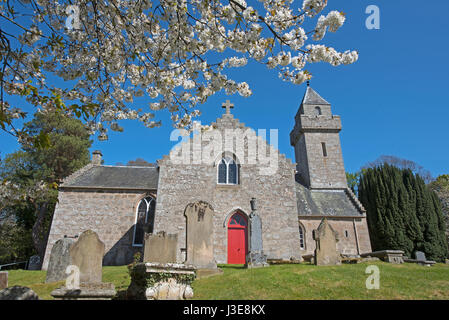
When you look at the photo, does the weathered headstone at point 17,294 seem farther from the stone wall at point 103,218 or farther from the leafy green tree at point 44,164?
the leafy green tree at point 44,164

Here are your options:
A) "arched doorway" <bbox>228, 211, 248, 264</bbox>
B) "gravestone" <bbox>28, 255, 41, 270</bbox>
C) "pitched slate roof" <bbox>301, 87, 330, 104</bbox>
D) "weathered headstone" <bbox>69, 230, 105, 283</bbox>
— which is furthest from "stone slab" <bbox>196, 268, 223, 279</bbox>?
"pitched slate roof" <bbox>301, 87, 330, 104</bbox>

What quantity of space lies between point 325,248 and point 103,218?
14691mm

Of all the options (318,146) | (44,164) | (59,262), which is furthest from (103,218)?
(318,146)

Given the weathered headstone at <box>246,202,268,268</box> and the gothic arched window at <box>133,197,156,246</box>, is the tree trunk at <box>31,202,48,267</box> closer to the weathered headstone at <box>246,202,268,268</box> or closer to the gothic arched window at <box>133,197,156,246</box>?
the gothic arched window at <box>133,197,156,246</box>

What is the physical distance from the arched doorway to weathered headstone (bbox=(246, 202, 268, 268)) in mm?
2949

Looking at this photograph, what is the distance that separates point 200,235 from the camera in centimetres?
1022

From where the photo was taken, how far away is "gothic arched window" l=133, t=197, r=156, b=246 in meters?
18.6

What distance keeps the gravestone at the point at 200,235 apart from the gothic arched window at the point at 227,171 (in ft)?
22.3

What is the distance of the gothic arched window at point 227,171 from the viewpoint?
17172mm

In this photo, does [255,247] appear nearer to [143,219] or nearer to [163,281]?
[163,281]
